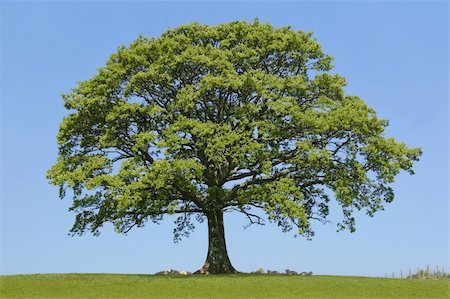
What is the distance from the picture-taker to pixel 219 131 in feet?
135

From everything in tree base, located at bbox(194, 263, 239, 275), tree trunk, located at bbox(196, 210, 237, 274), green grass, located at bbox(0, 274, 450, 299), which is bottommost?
green grass, located at bbox(0, 274, 450, 299)

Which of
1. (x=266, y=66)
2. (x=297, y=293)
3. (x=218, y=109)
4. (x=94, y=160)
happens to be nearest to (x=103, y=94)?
(x=94, y=160)

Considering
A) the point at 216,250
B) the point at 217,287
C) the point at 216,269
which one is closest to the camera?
the point at 217,287

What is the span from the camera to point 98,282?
38.2 m

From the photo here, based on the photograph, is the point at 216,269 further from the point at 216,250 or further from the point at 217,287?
the point at 217,287

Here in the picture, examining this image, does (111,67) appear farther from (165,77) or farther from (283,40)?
(283,40)

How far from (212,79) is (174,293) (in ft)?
46.1

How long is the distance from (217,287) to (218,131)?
34.4 ft

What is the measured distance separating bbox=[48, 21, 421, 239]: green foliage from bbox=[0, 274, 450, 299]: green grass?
4210 millimetres

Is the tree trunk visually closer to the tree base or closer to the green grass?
the tree base

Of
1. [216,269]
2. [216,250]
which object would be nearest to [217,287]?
[216,269]

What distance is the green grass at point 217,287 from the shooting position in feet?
111

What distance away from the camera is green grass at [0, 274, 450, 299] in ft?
111

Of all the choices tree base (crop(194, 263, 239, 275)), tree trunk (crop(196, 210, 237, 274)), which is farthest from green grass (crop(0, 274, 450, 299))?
tree trunk (crop(196, 210, 237, 274))
